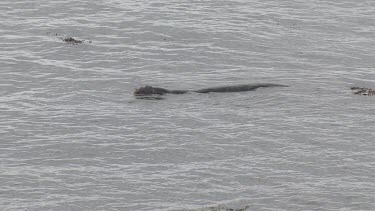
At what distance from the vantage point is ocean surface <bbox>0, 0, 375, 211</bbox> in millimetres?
25797

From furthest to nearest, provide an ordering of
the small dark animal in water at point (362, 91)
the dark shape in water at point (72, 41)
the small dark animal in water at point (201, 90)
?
the dark shape in water at point (72, 41) < the small dark animal in water at point (362, 91) < the small dark animal in water at point (201, 90)

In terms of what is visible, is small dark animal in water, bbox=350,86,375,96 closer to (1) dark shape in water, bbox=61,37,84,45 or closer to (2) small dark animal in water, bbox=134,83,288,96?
(2) small dark animal in water, bbox=134,83,288,96

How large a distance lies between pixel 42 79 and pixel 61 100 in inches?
144

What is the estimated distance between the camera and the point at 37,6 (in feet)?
175

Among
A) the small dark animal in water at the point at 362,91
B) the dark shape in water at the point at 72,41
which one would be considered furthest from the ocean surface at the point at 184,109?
the small dark animal in water at the point at 362,91

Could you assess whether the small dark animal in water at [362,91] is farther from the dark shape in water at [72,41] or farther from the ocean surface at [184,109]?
the dark shape in water at [72,41]

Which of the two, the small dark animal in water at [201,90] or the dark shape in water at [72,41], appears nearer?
the small dark animal in water at [201,90]

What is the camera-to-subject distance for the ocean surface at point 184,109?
25.8m

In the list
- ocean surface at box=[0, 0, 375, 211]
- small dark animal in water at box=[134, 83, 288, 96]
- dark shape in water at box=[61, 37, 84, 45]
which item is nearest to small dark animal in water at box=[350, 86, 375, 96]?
ocean surface at box=[0, 0, 375, 211]

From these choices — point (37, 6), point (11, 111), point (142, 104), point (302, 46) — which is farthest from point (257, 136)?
point (37, 6)

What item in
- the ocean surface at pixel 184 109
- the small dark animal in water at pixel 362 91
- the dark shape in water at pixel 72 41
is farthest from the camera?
the dark shape in water at pixel 72 41

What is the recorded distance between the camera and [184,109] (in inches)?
1335

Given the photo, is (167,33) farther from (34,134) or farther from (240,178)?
(240,178)

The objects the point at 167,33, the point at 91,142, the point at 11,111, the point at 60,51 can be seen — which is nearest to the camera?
the point at 91,142
